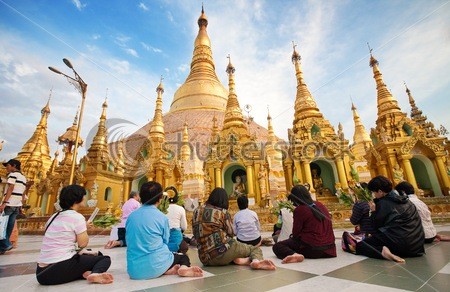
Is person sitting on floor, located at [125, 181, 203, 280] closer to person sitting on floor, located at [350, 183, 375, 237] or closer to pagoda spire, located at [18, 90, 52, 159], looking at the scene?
person sitting on floor, located at [350, 183, 375, 237]

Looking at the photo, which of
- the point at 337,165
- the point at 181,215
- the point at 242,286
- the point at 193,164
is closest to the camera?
the point at 242,286

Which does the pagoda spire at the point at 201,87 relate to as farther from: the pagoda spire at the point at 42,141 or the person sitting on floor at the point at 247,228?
the person sitting on floor at the point at 247,228

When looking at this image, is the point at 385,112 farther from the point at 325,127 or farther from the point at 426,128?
the point at 325,127

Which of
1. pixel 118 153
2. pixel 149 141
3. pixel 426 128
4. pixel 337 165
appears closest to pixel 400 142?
pixel 426 128

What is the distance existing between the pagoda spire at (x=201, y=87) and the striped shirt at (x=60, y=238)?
3185cm

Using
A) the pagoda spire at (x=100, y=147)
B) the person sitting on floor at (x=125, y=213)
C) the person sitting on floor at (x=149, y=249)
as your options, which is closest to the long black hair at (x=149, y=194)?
the person sitting on floor at (x=149, y=249)

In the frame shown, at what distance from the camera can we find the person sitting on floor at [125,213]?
6023 mm

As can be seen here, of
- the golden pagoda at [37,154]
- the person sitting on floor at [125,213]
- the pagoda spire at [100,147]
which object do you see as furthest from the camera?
the golden pagoda at [37,154]

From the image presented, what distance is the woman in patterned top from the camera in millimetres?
3393

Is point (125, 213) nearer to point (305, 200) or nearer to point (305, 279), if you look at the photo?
point (305, 200)

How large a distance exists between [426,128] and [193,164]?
17024 millimetres

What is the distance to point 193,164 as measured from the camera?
20.5 m

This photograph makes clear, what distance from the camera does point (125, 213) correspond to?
6094mm

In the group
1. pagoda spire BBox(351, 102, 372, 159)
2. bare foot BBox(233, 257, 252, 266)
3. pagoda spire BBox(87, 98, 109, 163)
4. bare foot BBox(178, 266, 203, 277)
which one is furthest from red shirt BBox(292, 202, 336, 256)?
pagoda spire BBox(351, 102, 372, 159)
